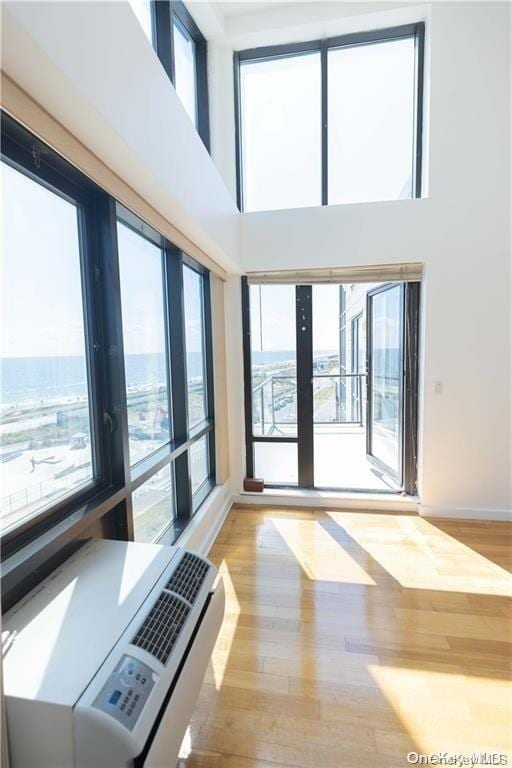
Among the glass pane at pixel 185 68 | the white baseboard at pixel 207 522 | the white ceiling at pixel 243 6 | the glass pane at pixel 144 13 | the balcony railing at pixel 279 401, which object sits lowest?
the white baseboard at pixel 207 522

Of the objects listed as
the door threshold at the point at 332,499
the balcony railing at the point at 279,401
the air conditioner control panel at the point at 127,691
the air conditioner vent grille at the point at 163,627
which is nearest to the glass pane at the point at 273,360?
the balcony railing at the point at 279,401

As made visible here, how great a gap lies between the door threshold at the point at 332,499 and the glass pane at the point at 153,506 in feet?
3.87

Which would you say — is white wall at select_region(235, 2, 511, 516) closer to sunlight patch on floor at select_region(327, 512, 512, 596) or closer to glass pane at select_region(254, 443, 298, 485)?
sunlight patch on floor at select_region(327, 512, 512, 596)

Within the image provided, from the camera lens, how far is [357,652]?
1723 millimetres

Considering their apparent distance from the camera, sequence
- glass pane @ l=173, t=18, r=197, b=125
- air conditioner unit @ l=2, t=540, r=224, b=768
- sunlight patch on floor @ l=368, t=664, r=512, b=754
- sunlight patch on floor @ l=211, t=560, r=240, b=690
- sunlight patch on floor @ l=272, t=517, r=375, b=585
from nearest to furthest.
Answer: air conditioner unit @ l=2, t=540, r=224, b=768 < sunlight patch on floor @ l=368, t=664, r=512, b=754 < sunlight patch on floor @ l=211, t=560, r=240, b=690 < sunlight patch on floor @ l=272, t=517, r=375, b=585 < glass pane @ l=173, t=18, r=197, b=125

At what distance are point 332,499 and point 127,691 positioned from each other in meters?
2.66

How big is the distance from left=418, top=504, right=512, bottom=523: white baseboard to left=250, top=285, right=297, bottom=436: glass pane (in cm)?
136

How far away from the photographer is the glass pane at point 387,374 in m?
3.36

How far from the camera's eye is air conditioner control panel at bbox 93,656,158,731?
2.62 feet

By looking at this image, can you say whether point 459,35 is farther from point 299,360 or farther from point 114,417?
point 114,417

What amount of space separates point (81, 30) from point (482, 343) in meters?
3.14

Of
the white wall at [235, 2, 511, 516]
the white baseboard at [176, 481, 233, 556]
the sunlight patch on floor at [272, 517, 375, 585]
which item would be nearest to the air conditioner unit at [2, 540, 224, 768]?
the white baseboard at [176, 481, 233, 556]

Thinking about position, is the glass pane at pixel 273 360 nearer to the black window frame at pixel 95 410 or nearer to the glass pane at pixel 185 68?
the black window frame at pixel 95 410

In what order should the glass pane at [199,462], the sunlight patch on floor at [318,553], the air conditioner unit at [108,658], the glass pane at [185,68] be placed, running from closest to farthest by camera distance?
1. the air conditioner unit at [108,658]
2. the sunlight patch on floor at [318,553]
3. the glass pane at [185,68]
4. the glass pane at [199,462]
